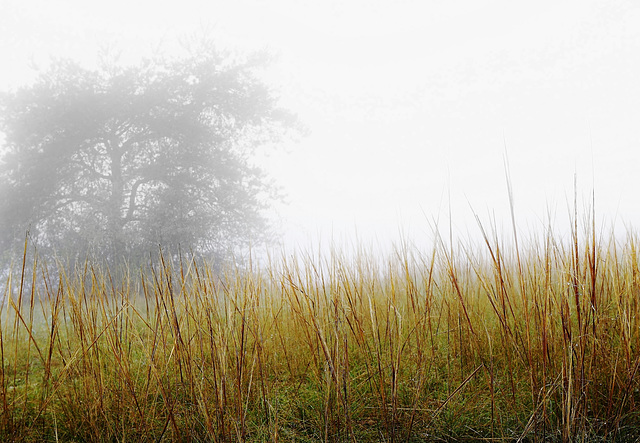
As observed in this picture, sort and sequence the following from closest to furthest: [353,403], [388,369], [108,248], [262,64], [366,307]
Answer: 1. [353,403]
2. [388,369]
3. [366,307]
4. [108,248]
5. [262,64]

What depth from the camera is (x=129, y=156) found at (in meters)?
9.60

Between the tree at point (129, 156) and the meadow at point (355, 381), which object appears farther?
the tree at point (129, 156)

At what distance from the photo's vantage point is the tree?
853 cm

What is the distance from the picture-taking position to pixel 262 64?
10.8 metres

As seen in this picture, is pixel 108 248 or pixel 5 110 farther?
pixel 5 110

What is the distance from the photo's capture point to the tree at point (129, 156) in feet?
28.0

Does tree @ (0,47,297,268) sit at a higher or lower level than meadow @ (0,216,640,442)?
higher

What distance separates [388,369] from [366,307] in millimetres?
592

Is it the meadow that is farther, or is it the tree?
the tree

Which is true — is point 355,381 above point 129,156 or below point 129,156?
below

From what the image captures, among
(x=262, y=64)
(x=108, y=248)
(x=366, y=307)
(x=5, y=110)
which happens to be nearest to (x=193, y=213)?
(x=108, y=248)

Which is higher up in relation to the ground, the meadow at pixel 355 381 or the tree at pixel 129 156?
the tree at pixel 129 156

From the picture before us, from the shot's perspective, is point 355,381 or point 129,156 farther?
point 129,156

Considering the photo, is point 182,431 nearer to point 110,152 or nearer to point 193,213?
point 193,213
